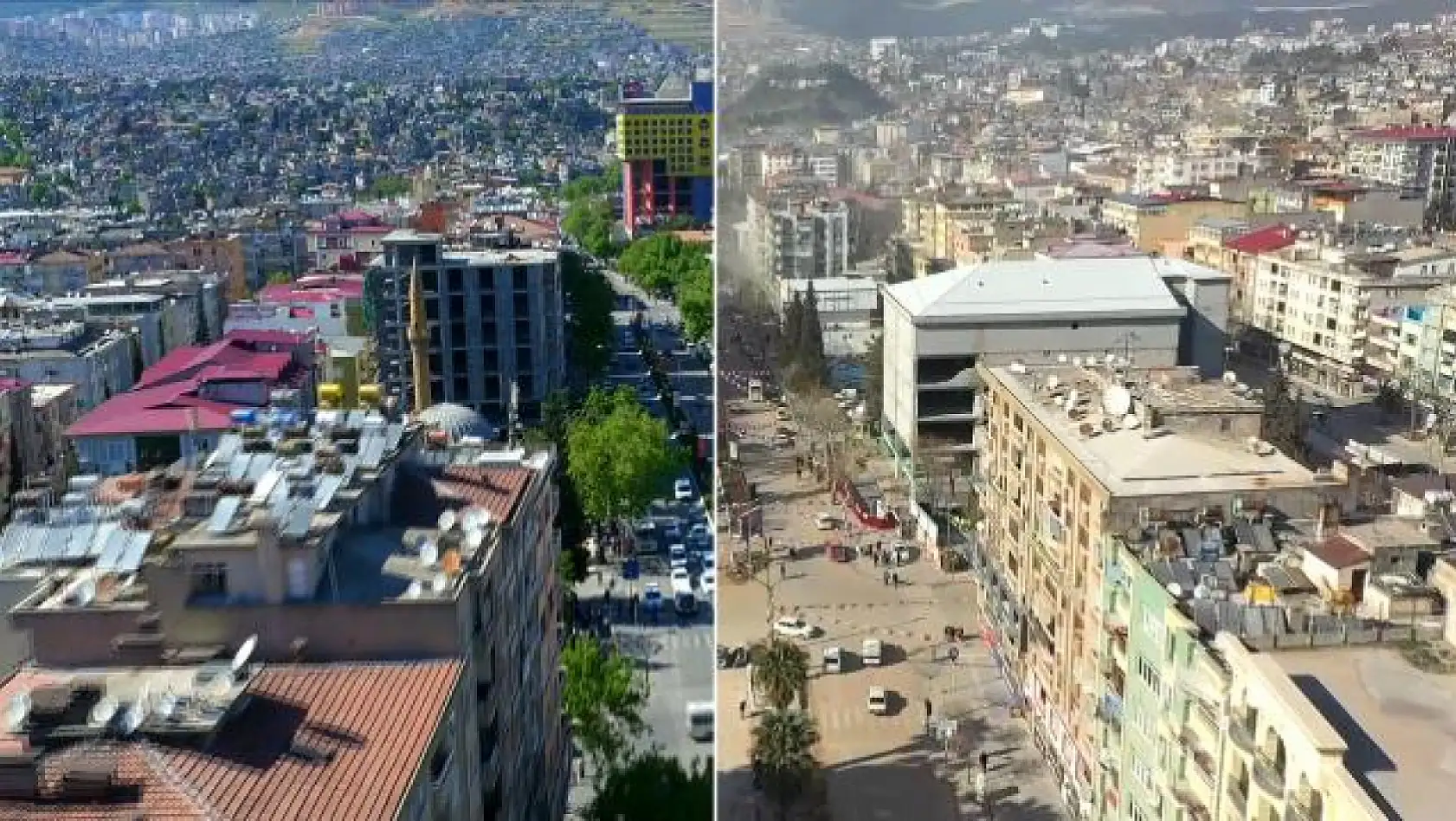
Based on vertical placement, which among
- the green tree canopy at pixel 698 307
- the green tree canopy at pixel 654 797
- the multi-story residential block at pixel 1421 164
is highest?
the multi-story residential block at pixel 1421 164

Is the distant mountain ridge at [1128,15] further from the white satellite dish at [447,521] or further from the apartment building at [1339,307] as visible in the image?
the white satellite dish at [447,521]

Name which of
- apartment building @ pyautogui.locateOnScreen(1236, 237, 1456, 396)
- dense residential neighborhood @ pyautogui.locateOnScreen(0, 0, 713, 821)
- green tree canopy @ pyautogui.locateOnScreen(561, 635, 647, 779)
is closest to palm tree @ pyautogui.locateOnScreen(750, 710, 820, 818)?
dense residential neighborhood @ pyautogui.locateOnScreen(0, 0, 713, 821)

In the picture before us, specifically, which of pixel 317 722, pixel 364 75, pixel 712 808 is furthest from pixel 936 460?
pixel 364 75

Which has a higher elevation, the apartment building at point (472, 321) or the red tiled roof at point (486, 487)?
the red tiled roof at point (486, 487)

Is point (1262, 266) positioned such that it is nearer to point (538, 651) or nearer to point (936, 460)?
point (936, 460)

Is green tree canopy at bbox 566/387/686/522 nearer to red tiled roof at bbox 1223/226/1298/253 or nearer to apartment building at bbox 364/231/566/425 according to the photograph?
apartment building at bbox 364/231/566/425

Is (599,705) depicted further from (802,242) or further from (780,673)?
(802,242)

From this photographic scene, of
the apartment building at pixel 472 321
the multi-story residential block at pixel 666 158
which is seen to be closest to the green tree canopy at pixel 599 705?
the apartment building at pixel 472 321
